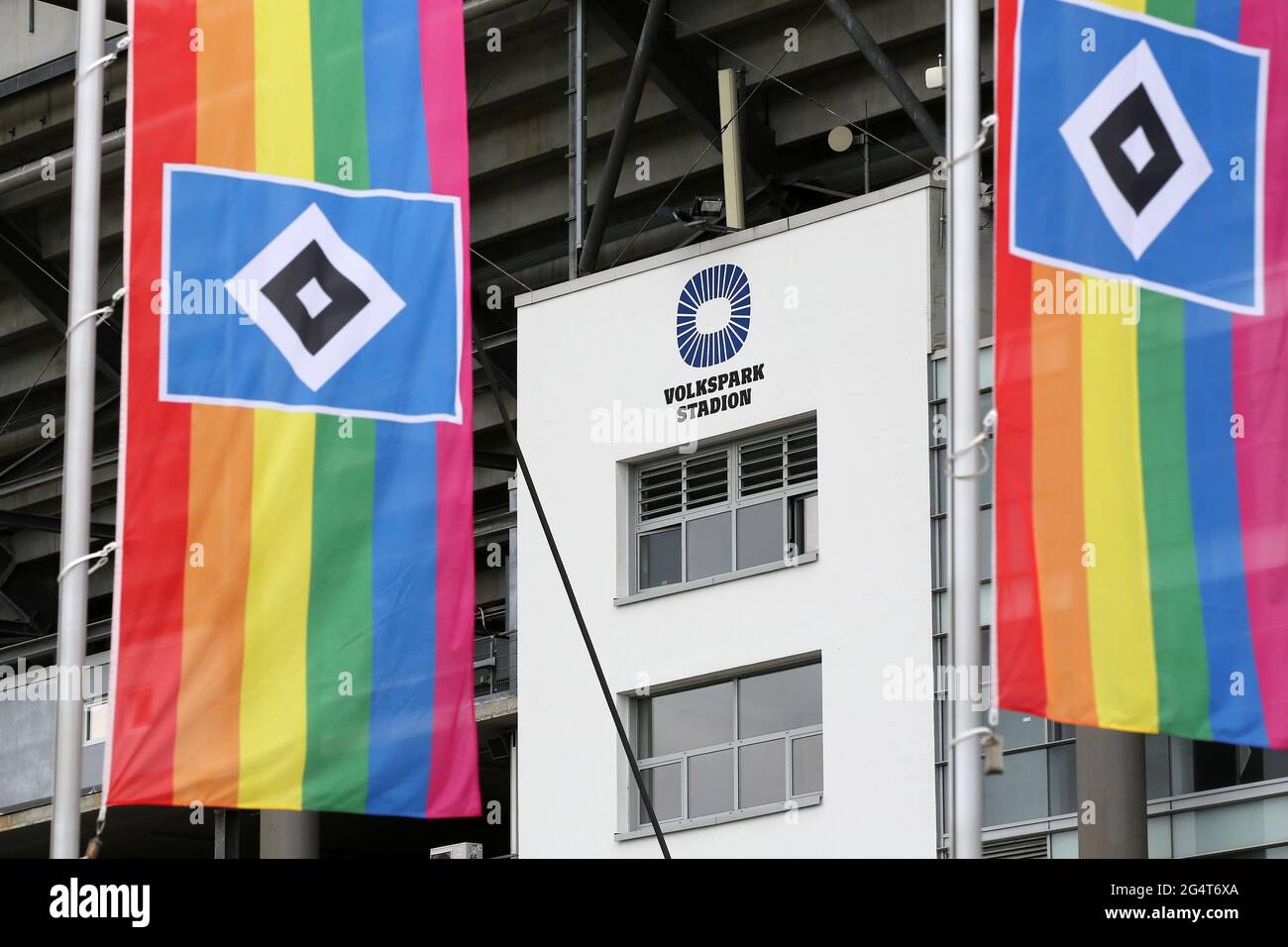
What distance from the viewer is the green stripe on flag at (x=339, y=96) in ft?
52.9

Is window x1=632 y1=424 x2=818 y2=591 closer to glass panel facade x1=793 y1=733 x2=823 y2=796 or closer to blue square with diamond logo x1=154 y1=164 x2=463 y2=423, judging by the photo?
glass panel facade x1=793 y1=733 x2=823 y2=796

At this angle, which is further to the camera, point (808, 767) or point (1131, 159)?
point (808, 767)

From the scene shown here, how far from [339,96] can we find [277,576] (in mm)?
3171

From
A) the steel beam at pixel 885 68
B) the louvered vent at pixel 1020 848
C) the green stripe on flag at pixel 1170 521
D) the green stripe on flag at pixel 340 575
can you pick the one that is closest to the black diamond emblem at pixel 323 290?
the green stripe on flag at pixel 340 575

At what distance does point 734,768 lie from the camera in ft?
108

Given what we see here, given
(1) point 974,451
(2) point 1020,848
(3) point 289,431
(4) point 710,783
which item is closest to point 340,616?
(3) point 289,431

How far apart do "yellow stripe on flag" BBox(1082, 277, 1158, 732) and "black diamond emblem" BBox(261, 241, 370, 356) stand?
14.6ft

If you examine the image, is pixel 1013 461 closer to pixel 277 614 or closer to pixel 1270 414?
pixel 1270 414

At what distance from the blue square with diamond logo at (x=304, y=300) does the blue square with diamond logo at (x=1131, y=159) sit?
3729 mm

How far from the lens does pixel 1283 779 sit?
2742 centimetres

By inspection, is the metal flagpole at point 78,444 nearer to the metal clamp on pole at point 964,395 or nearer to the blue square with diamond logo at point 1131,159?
the metal clamp on pole at point 964,395

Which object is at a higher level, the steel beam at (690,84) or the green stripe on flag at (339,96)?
the steel beam at (690,84)
